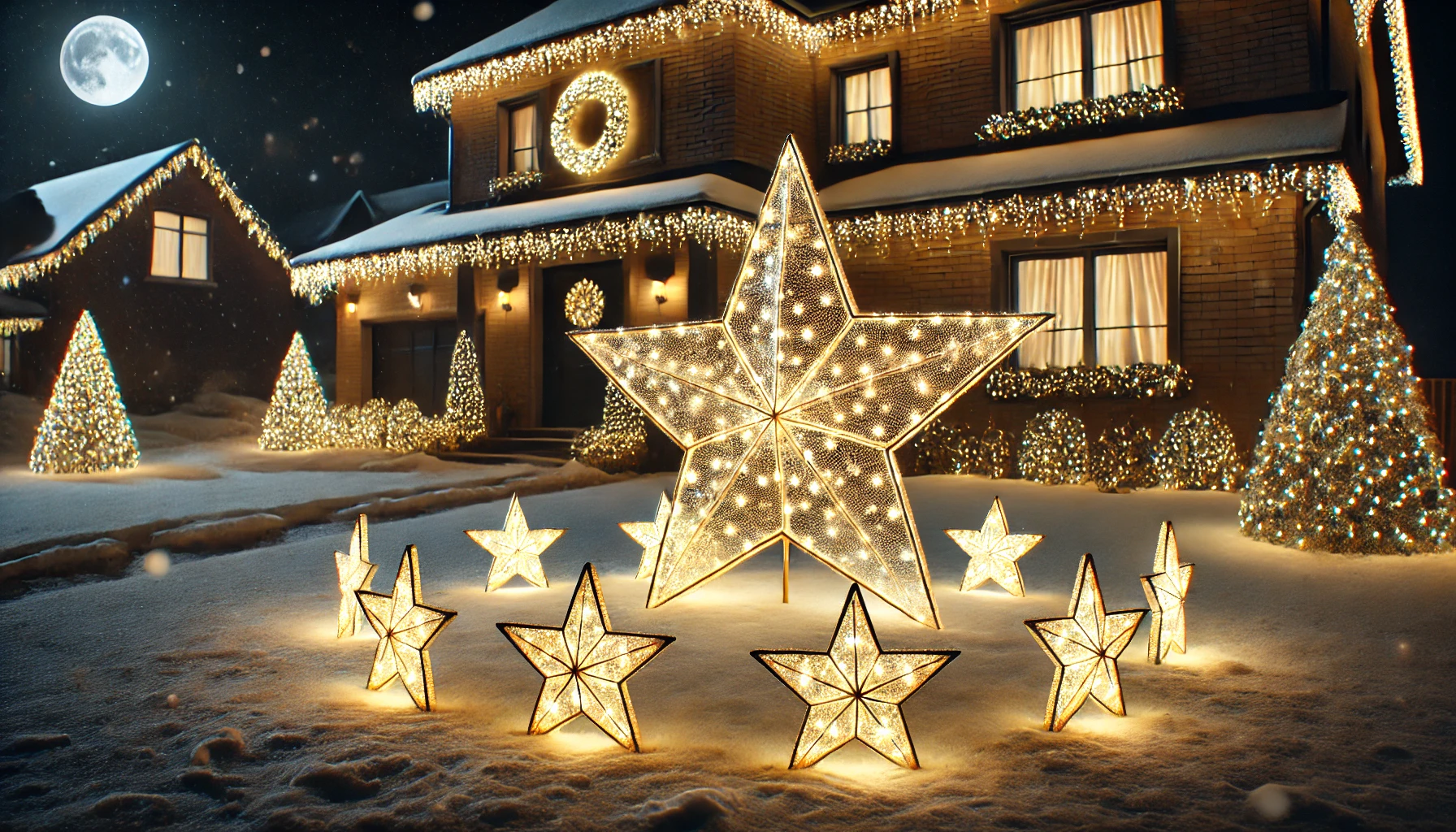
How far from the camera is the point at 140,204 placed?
21766mm

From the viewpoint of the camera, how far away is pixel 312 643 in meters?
4.08

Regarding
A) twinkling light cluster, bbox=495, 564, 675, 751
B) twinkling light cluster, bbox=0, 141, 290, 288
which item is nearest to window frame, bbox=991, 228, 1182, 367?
twinkling light cluster, bbox=495, 564, 675, 751

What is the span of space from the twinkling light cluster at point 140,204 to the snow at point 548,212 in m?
8.98

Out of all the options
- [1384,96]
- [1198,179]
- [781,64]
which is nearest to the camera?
[1198,179]

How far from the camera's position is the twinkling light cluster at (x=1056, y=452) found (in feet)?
34.5

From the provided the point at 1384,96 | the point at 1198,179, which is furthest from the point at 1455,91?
the point at 1198,179

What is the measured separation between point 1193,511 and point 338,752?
7979mm

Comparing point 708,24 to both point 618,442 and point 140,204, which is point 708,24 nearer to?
point 618,442

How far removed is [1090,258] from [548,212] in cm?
780

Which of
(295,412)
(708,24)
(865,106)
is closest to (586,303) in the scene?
(708,24)

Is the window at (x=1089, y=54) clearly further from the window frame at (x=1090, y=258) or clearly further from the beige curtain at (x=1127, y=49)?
the window frame at (x=1090, y=258)

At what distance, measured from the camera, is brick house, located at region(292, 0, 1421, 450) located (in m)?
10.3

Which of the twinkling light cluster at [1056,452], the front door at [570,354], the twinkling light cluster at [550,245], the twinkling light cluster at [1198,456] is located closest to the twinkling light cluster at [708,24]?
the twinkling light cluster at [550,245]

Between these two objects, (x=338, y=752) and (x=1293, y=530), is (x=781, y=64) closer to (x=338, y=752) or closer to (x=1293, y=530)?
(x=1293, y=530)
